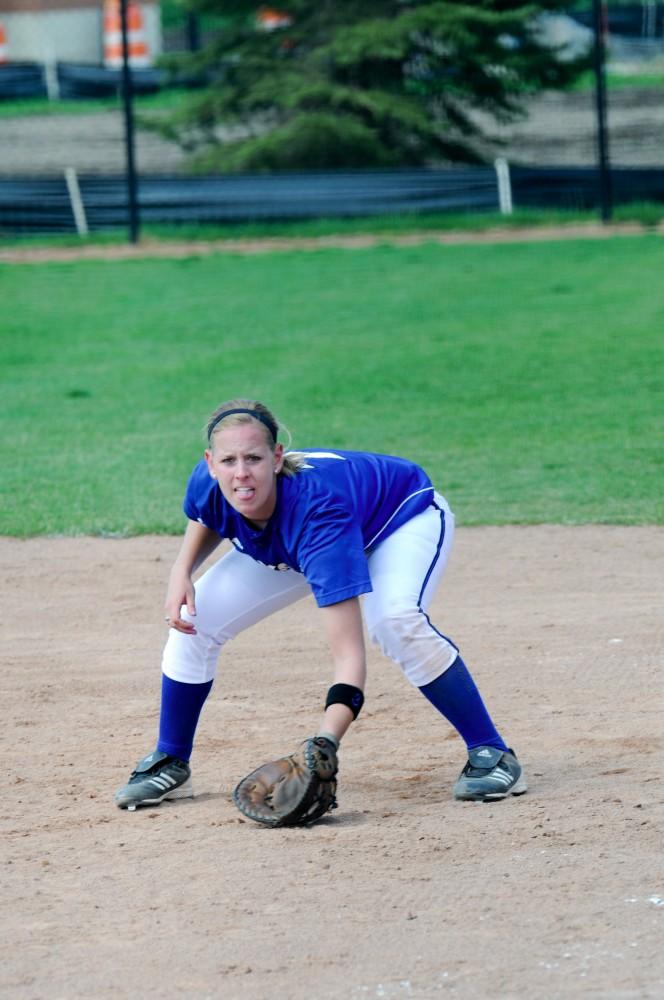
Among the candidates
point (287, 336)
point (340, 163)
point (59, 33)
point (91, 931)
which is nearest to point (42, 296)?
point (287, 336)

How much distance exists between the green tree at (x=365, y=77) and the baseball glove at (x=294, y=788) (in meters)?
17.1

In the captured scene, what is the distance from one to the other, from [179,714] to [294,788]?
1.99 feet

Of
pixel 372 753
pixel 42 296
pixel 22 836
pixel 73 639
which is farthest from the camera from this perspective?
pixel 42 296

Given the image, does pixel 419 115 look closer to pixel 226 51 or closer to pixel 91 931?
pixel 226 51

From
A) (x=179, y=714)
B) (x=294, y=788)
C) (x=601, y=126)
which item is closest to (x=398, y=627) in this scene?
(x=294, y=788)

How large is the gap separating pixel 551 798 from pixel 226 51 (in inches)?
733

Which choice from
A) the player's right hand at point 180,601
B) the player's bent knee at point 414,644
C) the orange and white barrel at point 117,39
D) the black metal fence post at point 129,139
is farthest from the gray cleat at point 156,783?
the orange and white barrel at point 117,39

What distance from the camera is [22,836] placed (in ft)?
14.2

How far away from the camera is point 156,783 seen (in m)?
4.53

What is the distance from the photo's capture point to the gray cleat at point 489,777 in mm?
4410

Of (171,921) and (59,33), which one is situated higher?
(59,33)

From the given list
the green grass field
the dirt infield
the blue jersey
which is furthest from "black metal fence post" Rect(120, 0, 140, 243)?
the blue jersey

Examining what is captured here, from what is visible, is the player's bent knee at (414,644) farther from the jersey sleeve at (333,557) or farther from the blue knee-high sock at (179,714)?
the blue knee-high sock at (179,714)

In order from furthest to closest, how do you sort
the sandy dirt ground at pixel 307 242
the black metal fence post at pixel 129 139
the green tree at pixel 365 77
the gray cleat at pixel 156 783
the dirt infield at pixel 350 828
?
1. the green tree at pixel 365 77
2. the sandy dirt ground at pixel 307 242
3. the black metal fence post at pixel 129 139
4. the gray cleat at pixel 156 783
5. the dirt infield at pixel 350 828
